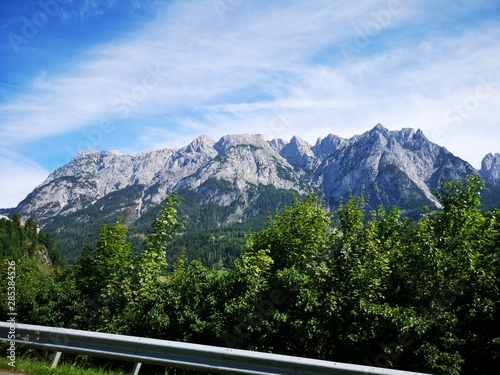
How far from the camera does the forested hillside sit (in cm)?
903

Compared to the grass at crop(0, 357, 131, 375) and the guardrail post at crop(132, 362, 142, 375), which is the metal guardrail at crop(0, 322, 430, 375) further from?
the grass at crop(0, 357, 131, 375)

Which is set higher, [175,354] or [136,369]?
[175,354]

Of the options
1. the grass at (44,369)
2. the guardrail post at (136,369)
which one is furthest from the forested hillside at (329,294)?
the grass at (44,369)

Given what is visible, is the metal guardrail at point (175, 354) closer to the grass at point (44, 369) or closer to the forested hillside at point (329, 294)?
the grass at point (44, 369)

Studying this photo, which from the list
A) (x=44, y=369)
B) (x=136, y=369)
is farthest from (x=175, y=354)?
(x=44, y=369)

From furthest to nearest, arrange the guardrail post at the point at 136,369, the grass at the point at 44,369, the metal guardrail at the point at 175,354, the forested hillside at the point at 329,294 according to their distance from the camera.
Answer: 1. the forested hillside at the point at 329,294
2. the grass at the point at 44,369
3. the guardrail post at the point at 136,369
4. the metal guardrail at the point at 175,354

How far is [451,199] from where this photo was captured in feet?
38.1

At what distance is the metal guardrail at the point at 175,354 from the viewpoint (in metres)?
6.14

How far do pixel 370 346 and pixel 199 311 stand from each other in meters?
4.88

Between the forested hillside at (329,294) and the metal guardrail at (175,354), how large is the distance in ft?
9.04

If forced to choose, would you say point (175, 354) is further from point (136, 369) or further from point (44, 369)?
point (44, 369)

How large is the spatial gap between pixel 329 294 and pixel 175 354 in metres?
4.67

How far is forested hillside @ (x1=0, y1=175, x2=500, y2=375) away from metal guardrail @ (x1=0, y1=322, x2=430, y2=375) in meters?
2.75

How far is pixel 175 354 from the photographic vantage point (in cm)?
692
